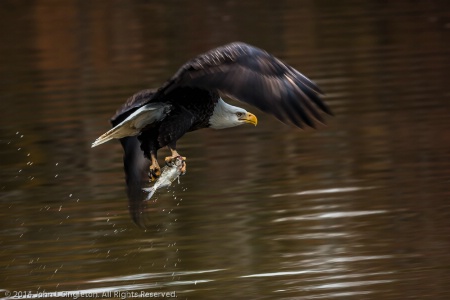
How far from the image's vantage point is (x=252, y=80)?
6203 millimetres

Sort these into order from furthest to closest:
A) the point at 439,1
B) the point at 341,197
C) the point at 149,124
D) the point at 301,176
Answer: the point at 439,1
the point at 301,176
the point at 341,197
the point at 149,124

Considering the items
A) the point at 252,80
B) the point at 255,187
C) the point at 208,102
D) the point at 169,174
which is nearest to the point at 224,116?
the point at 208,102

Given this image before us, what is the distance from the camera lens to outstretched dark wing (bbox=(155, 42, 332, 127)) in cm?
602

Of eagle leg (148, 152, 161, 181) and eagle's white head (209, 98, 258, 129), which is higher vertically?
eagle's white head (209, 98, 258, 129)

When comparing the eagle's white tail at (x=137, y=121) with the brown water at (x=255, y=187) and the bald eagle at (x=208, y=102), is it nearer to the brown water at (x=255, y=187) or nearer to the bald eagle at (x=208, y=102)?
the bald eagle at (x=208, y=102)

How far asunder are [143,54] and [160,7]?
206 inches

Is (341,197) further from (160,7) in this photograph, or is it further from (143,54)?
(160,7)

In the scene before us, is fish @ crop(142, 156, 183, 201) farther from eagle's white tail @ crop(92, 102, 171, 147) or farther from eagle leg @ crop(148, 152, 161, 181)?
eagle's white tail @ crop(92, 102, 171, 147)

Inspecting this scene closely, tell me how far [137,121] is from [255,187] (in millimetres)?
2433

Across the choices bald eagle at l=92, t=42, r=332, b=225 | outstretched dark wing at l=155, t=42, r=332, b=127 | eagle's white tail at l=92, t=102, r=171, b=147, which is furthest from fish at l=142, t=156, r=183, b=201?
outstretched dark wing at l=155, t=42, r=332, b=127

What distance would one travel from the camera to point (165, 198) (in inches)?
347

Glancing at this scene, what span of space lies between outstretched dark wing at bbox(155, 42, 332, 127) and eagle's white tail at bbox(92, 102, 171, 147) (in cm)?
26

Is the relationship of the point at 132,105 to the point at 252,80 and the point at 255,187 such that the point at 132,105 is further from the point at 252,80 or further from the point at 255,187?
the point at 255,187

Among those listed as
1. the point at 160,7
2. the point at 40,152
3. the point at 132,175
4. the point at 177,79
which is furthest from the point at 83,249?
the point at 160,7
